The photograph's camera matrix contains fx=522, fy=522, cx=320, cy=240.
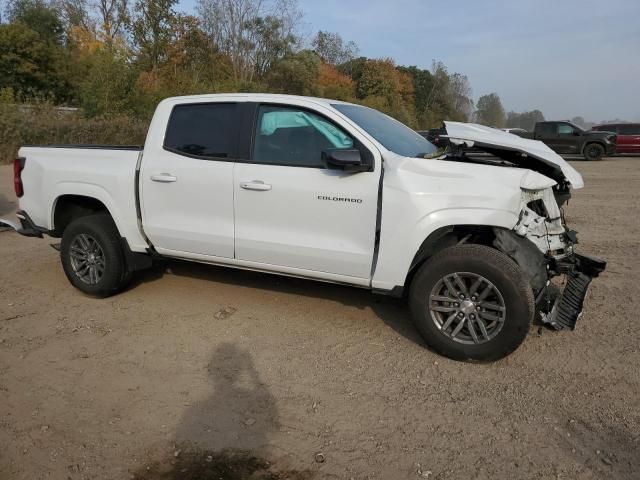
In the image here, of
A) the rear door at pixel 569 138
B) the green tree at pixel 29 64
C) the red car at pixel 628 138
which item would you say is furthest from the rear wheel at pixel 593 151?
the green tree at pixel 29 64

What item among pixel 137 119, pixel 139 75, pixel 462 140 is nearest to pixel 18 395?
pixel 462 140

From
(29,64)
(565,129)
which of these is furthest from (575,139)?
(29,64)

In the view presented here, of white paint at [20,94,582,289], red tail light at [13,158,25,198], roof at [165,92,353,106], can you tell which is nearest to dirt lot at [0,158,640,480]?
white paint at [20,94,582,289]

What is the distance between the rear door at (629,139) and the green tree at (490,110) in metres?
59.6

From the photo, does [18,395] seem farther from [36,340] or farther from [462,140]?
[462,140]

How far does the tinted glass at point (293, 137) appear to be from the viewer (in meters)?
4.16

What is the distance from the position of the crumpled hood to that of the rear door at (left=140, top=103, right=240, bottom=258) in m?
1.91

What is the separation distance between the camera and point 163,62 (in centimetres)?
2580

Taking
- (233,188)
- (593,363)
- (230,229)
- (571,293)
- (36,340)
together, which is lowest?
(36,340)

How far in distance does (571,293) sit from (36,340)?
4393 mm

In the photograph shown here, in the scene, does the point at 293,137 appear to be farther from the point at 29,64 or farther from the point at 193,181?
the point at 29,64

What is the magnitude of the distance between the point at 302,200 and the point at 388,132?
3.29ft

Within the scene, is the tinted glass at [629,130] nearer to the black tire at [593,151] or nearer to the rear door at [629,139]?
the rear door at [629,139]

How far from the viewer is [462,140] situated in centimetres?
414
